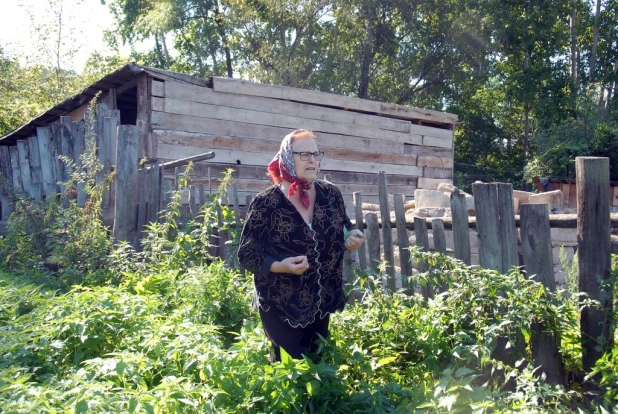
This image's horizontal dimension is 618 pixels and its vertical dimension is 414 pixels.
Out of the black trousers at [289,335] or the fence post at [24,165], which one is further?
the fence post at [24,165]

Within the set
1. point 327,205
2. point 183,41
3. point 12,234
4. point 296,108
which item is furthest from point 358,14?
point 327,205

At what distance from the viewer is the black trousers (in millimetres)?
3266

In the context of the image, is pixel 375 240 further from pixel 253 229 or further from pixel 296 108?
pixel 296 108

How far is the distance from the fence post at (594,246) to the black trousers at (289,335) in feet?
4.54

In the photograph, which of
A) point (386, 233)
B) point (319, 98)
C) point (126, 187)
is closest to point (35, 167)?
point (126, 187)

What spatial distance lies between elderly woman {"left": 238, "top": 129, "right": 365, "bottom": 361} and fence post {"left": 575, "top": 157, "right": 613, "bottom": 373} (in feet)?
3.91

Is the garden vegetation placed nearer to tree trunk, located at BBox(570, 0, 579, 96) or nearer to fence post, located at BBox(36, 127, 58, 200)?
fence post, located at BBox(36, 127, 58, 200)

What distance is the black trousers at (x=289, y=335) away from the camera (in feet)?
10.7

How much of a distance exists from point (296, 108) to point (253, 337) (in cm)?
761

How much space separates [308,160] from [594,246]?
5.10ft

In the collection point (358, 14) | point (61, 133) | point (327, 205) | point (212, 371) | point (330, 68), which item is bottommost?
point (212, 371)

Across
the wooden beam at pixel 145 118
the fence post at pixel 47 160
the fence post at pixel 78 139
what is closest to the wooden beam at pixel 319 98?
the wooden beam at pixel 145 118

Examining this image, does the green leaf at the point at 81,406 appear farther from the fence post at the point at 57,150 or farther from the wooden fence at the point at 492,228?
the fence post at the point at 57,150

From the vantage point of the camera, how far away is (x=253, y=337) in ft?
10.9
